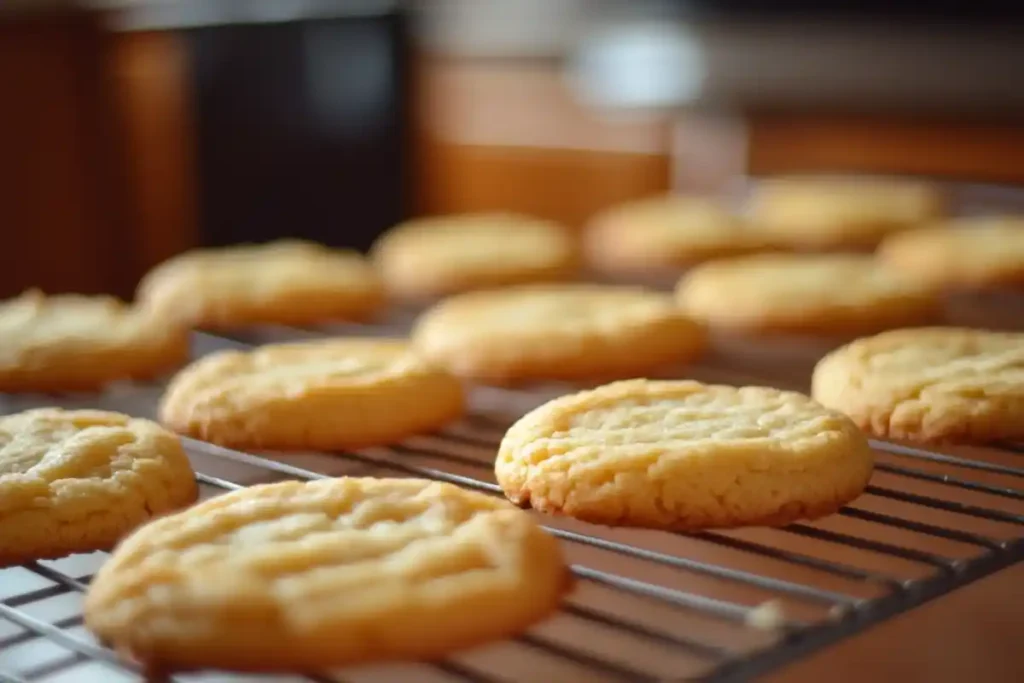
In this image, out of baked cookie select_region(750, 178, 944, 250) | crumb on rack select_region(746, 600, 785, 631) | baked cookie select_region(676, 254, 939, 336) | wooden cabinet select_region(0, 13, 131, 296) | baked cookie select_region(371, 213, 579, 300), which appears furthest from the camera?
wooden cabinet select_region(0, 13, 131, 296)

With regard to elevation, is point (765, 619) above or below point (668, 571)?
above

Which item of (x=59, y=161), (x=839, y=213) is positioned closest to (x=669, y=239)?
(x=839, y=213)

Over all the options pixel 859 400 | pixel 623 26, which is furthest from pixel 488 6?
pixel 859 400

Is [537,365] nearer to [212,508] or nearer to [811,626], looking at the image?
[212,508]

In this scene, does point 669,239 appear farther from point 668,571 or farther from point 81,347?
point 81,347

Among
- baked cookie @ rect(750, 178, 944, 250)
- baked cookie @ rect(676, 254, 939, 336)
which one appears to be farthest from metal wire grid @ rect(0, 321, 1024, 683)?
baked cookie @ rect(750, 178, 944, 250)

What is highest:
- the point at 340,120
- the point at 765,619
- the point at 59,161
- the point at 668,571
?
the point at 340,120

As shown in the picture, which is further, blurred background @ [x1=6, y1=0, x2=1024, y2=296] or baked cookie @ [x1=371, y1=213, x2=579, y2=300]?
blurred background @ [x1=6, y1=0, x2=1024, y2=296]

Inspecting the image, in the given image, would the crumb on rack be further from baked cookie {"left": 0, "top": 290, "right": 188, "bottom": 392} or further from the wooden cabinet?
the wooden cabinet
